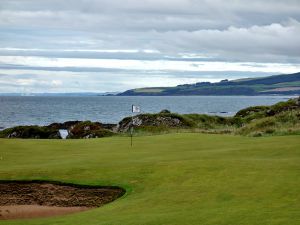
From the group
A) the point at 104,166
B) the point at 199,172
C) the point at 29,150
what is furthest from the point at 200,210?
the point at 29,150

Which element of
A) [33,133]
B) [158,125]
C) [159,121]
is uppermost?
[159,121]

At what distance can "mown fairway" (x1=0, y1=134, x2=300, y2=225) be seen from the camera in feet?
57.3

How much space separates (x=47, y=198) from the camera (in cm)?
2428

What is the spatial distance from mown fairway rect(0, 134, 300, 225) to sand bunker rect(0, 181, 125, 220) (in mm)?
495

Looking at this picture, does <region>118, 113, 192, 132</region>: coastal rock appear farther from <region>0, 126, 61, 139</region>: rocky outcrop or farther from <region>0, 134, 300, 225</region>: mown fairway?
<region>0, 134, 300, 225</region>: mown fairway

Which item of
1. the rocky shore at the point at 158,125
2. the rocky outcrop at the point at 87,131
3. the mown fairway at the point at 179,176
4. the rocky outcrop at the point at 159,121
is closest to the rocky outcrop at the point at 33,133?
the rocky shore at the point at 158,125

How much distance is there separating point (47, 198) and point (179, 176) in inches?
234

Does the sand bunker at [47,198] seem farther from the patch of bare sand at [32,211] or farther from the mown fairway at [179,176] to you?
the mown fairway at [179,176]

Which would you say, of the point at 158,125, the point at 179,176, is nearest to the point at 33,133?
the point at 158,125

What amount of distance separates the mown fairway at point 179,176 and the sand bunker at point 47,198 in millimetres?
495

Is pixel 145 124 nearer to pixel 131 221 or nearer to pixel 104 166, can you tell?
pixel 104 166

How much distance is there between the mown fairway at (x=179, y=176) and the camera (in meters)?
17.5

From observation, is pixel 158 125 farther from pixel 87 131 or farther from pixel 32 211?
pixel 32 211

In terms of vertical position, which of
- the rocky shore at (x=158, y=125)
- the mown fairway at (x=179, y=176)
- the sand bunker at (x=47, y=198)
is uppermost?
the rocky shore at (x=158, y=125)
